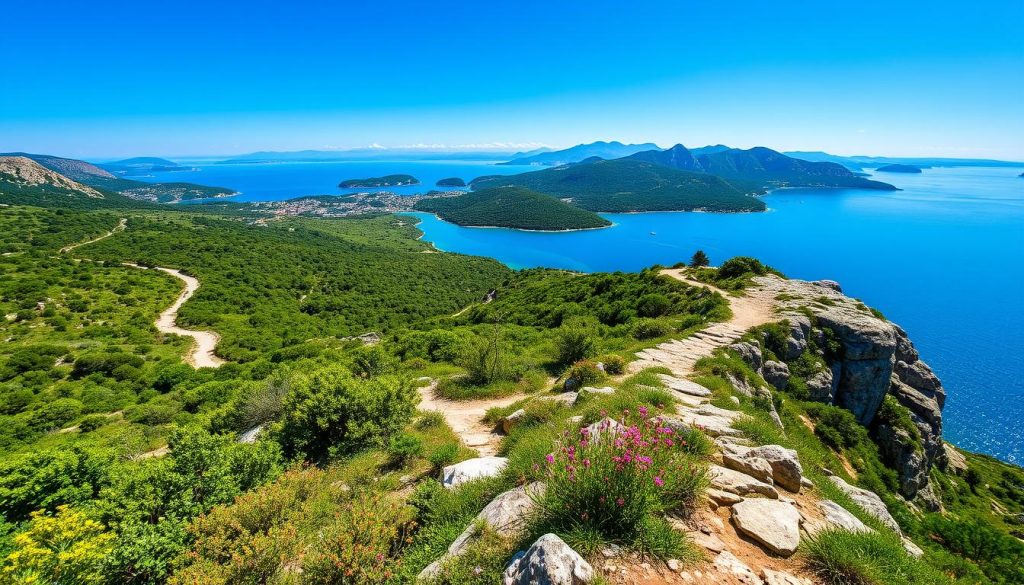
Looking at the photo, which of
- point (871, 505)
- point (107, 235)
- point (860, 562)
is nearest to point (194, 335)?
point (860, 562)

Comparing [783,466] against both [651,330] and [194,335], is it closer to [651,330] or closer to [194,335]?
[651,330]

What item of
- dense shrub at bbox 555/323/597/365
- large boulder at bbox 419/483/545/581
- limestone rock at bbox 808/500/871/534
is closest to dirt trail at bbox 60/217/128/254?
dense shrub at bbox 555/323/597/365

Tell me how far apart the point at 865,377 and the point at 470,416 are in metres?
17.0

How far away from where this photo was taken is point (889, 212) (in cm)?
17238

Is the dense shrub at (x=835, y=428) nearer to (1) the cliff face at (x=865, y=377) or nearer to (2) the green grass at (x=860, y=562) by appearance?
(1) the cliff face at (x=865, y=377)

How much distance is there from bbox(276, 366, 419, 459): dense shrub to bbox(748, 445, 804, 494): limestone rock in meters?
7.35

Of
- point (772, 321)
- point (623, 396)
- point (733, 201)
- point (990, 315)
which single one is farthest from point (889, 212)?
point (623, 396)

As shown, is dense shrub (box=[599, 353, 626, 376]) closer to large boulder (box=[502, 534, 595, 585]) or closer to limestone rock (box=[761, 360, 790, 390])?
limestone rock (box=[761, 360, 790, 390])

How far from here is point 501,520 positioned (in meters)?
4.33

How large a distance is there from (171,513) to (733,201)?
761 feet

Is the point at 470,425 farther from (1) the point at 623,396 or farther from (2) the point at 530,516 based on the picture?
(2) the point at 530,516

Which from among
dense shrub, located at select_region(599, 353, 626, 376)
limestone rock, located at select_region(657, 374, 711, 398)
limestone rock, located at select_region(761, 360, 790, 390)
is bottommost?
limestone rock, located at select_region(761, 360, 790, 390)

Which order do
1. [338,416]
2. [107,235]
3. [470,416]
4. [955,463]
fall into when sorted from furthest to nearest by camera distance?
[107,235]
[955,463]
[470,416]
[338,416]

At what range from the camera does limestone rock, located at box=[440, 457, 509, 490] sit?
5.89 metres
